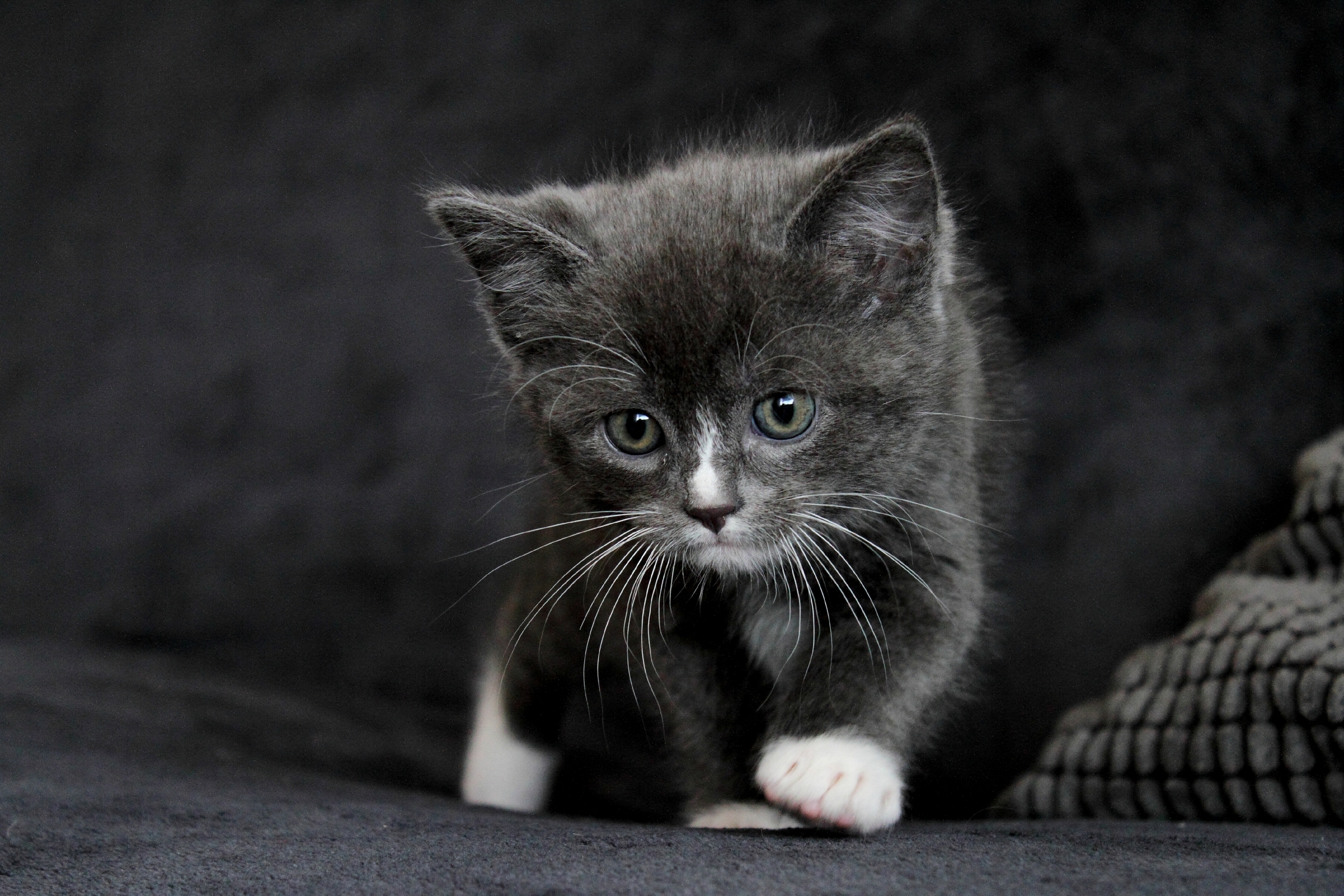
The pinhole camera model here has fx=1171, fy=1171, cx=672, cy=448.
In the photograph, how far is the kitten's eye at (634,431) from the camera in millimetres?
1377

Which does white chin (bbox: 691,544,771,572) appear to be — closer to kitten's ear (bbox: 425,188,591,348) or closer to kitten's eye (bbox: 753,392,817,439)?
kitten's eye (bbox: 753,392,817,439)

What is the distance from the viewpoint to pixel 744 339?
132cm

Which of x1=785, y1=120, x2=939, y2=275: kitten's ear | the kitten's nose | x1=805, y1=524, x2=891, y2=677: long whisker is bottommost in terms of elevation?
x1=805, y1=524, x2=891, y2=677: long whisker

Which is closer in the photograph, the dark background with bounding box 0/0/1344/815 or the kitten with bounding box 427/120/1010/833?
the kitten with bounding box 427/120/1010/833

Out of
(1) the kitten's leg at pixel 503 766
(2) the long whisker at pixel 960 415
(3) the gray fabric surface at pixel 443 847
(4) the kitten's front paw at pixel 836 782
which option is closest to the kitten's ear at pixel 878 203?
(2) the long whisker at pixel 960 415

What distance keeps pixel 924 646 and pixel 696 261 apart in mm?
530

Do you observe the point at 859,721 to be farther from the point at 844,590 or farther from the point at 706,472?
the point at 706,472

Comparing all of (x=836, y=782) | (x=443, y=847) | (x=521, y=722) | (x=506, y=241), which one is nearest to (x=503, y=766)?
(x=521, y=722)

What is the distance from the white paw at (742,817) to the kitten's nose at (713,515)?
1.17 ft

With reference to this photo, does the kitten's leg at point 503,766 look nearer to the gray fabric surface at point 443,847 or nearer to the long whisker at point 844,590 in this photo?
the gray fabric surface at point 443,847

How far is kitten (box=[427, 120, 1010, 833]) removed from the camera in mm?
1325

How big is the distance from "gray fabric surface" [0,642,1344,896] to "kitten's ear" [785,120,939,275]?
0.67 metres

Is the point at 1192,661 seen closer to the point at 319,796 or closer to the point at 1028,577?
the point at 1028,577

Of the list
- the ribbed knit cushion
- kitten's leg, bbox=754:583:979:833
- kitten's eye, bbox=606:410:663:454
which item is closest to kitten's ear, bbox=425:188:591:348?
kitten's eye, bbox=606:410:663:454
